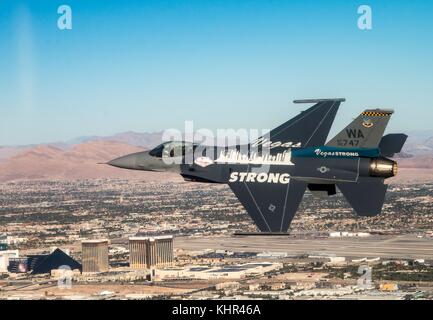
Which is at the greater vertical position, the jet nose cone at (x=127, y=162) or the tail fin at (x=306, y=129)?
the tail fin at (x=306, y=129)

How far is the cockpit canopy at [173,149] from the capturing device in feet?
161

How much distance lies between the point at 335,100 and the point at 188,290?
→ 8114 centimetres

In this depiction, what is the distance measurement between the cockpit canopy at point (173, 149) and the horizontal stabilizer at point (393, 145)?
11865mm

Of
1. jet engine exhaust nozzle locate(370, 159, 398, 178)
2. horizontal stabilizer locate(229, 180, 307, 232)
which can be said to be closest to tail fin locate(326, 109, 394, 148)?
jet engine exhaust nozzle locate(370, 159, 398, 178)

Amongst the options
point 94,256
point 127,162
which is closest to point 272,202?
point 127,162

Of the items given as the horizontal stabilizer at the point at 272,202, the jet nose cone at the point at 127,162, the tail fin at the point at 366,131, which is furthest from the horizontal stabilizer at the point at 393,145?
the jet nose cone at the point at 127,162

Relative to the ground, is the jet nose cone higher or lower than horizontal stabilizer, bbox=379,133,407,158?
lower

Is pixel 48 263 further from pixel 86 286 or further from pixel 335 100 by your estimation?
pixel 335 100

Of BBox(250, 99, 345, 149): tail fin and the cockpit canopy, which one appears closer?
BBox(250, 99, 345, 149): tail fin

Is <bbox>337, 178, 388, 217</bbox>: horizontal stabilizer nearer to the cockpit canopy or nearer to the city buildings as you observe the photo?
the cockpit canopy

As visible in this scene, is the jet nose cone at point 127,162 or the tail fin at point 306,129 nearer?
the tail fin at point 306,129

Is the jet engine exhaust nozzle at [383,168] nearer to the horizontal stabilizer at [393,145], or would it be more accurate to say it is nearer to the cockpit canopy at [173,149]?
the horizontal stabilizer at [393,145]

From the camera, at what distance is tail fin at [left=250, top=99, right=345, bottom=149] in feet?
155
